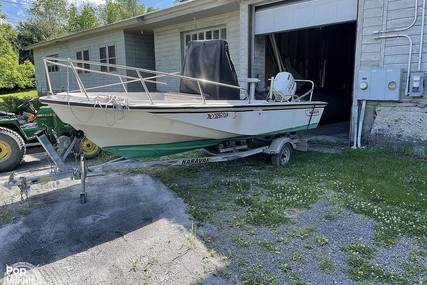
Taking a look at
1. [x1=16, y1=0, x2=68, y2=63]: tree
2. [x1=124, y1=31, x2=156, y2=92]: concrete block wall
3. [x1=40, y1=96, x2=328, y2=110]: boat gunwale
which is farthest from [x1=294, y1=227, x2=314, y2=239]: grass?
[x1=16, y1=0, x2=68, y2=63]: tree

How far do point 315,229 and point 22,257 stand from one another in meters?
2.64

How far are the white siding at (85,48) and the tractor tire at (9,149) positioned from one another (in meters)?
7.34

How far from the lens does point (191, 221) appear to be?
3.61m

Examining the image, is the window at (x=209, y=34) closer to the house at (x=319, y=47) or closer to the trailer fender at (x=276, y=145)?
the house at (x=319, y=47)

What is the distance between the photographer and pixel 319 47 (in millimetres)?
10969

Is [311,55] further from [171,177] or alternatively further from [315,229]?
[315,229]

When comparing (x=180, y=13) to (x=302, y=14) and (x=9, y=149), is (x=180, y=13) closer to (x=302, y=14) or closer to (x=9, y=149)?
(x=302, y=14)

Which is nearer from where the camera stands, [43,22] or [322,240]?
[322,240]

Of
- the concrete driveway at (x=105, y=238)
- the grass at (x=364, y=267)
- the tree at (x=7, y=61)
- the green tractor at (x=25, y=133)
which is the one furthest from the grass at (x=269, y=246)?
the tree at (x=7, y=61)

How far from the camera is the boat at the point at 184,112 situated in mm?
3838

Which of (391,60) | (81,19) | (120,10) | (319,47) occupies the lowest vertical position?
(391,60)

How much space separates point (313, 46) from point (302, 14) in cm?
352

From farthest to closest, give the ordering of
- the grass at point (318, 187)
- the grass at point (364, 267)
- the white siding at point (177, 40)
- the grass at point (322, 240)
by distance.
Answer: the white siding at point (177, 40) → the grass at point (318, 187) → the grass at point (322, 240) → the grass at point (364, 267)

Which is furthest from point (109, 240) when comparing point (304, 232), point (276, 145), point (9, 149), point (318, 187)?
point (9, 149)
